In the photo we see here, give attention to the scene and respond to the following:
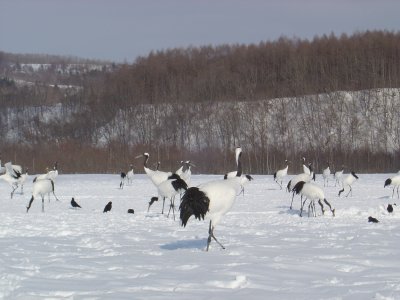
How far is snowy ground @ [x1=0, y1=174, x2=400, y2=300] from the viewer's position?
6.36 meters

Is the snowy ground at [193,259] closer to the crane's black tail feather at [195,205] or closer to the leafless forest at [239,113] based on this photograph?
the crane's black tail feather at [195,205]

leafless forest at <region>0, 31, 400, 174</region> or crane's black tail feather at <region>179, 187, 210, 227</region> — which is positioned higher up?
leafless forest at <region>0, 31, 400, 174</region>

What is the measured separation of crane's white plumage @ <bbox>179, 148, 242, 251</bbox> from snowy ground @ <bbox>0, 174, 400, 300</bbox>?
60 centimetres

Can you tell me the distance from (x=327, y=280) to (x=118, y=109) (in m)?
65.7

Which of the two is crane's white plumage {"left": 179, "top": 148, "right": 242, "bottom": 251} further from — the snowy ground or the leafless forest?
the leafless forest

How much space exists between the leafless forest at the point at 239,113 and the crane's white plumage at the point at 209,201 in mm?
39248

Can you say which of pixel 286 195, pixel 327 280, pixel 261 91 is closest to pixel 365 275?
pixel 327 280

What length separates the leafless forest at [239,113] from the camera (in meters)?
53.2

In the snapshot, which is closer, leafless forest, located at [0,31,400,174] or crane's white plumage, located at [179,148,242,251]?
crane's white plumage, located at [179,148,242,251]

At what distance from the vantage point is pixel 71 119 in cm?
7744

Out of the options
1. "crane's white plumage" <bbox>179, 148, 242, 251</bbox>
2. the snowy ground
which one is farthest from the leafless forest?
"crane's white plumage" <bbox>179, 148, 242, 251</bbox>

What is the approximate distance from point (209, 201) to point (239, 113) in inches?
1969

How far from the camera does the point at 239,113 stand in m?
59.1

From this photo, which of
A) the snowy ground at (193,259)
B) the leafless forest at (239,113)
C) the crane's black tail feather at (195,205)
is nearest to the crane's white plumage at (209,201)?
the crane's black tail feather at (195,205)
